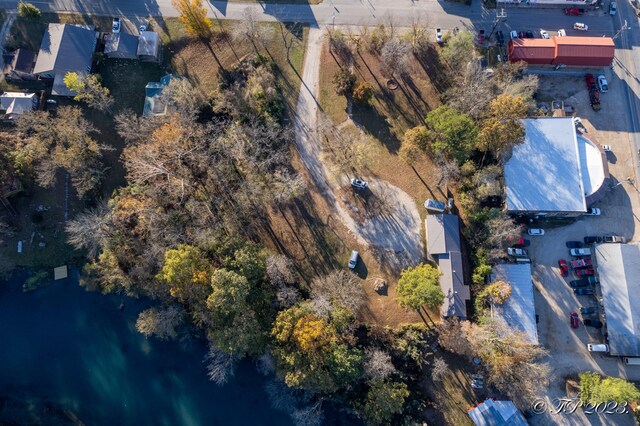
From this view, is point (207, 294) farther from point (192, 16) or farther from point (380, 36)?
point (380, 36)

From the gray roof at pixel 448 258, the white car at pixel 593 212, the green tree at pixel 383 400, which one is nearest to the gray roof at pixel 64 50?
the gray roof at pixel 448 258

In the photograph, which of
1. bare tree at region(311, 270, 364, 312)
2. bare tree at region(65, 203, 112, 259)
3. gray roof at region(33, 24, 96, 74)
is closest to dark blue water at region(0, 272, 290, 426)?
bare tree at region(65, 203, 112, 259)

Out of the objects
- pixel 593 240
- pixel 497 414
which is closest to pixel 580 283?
pixel 593 240

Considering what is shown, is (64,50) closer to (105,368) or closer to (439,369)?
(105,368)

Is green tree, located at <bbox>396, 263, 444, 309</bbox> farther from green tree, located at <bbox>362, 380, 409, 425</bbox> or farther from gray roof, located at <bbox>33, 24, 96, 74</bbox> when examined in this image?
gray roof, located at <bbox>33, 24, 96, 74</bbox>

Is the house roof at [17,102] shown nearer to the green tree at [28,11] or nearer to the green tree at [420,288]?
the green tree at [28,11]

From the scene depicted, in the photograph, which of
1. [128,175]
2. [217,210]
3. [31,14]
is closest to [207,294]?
[217,210]
